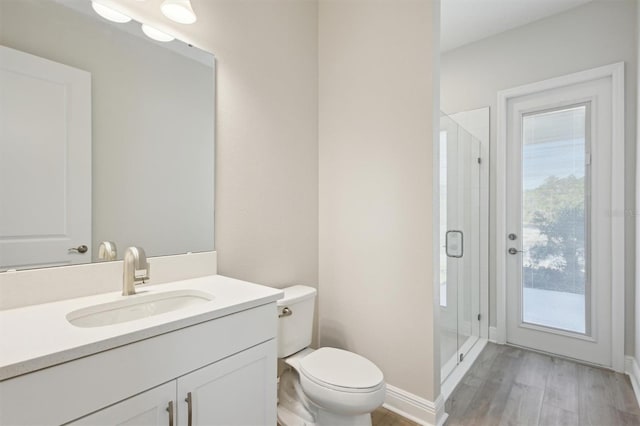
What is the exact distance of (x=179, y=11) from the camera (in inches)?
52.1

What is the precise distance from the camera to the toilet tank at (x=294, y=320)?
1615mm

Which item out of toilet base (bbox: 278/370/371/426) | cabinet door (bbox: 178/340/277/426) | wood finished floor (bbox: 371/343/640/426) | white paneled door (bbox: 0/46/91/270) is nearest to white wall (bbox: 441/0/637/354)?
wood finished floor (bbox: 371/343/640/426)

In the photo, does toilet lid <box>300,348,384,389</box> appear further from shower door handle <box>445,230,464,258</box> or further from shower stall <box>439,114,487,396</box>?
shower door handle <box>445,230,464,258</box>

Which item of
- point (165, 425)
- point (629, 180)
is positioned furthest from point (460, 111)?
point (165, 425)

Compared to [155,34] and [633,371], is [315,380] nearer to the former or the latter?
[155,34]

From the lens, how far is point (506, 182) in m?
2.77

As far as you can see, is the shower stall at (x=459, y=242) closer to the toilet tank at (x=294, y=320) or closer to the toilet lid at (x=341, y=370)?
the toilet lid at (x=341, y=370)

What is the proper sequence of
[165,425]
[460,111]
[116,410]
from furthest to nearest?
[460,111] < [165,425] < [116,410]

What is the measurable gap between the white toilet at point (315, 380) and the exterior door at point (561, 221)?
199cm

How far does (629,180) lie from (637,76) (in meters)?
0.73

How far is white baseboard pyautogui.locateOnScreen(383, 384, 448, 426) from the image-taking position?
5.49 feet

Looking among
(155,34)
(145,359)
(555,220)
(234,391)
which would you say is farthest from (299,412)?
(555,220)

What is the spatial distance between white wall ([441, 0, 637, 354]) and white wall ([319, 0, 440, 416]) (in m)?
1.54

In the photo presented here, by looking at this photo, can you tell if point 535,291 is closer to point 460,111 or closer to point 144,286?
point 460,111
